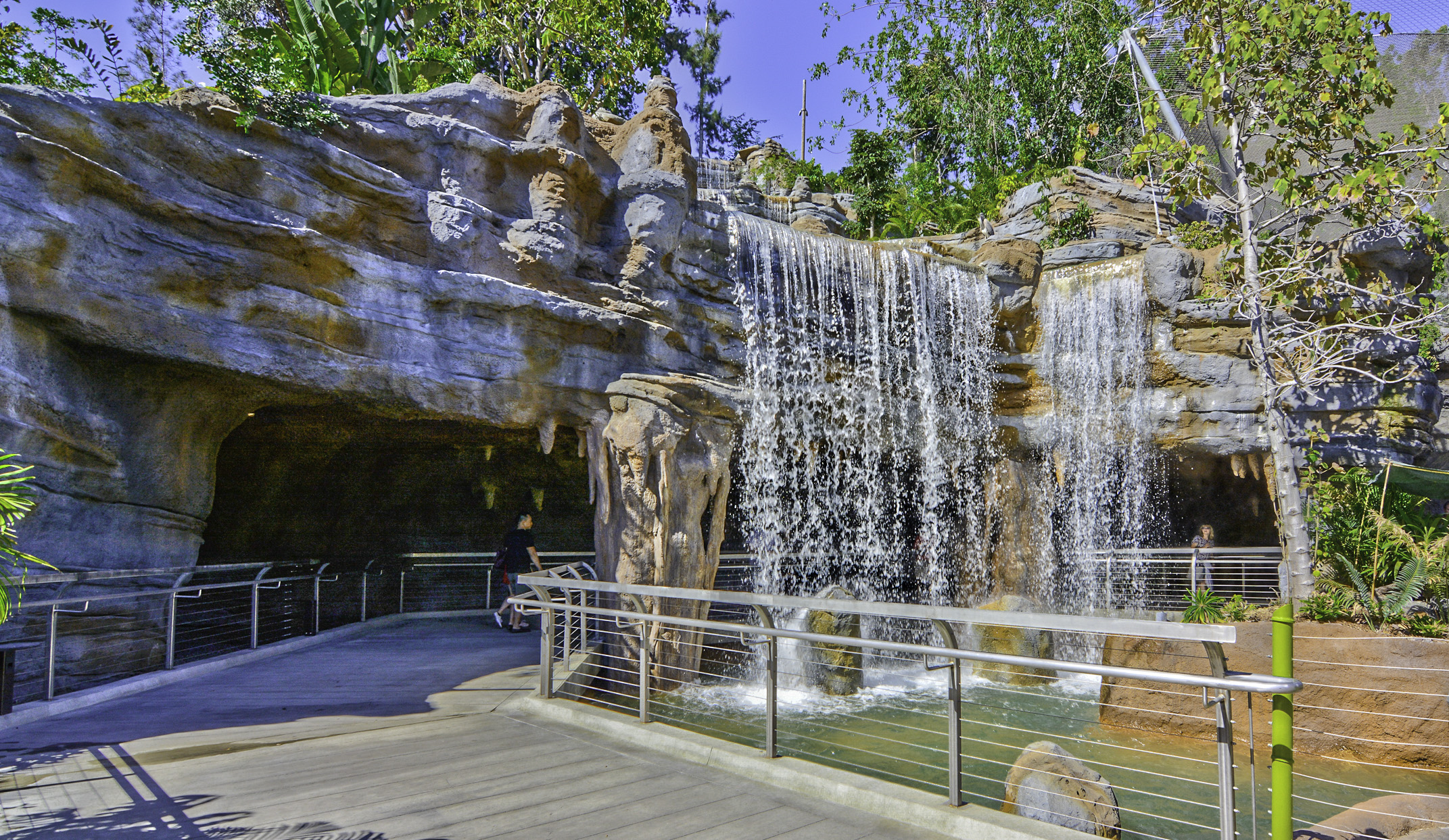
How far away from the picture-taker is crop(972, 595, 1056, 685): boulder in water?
1070cm

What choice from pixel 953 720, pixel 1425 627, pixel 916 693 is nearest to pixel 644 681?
pixel 953 720

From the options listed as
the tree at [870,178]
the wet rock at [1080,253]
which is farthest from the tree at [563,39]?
the wet rock at [1080,253]

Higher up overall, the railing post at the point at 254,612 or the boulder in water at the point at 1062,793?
the railing post at the point at 254,612

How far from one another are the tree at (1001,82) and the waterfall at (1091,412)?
947cm

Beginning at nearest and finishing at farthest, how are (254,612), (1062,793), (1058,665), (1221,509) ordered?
(1058,665)
(1062,793)
(254,612)
(1221,509)

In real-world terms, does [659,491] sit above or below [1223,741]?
above

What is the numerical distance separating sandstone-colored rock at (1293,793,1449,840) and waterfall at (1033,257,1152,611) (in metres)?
9.81

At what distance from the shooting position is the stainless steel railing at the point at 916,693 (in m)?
2.87

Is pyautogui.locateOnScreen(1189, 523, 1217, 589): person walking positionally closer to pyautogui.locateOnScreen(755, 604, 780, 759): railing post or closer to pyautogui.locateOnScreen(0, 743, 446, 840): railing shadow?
pyautogui.locateOnScreen(755, 604, 780, 759): railing post

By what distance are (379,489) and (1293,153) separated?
15.4 m

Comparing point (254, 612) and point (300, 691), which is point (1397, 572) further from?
point (254, 612)

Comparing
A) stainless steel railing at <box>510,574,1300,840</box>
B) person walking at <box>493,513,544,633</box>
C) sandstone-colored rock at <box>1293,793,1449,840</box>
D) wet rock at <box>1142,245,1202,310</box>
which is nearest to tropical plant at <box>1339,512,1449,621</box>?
stainless steel railing at <box>510,574,1300,840</box>

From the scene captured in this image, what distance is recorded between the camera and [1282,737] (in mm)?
2557

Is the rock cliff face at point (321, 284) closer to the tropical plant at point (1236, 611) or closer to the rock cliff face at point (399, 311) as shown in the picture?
the rock cliff face at point (399, 311)
